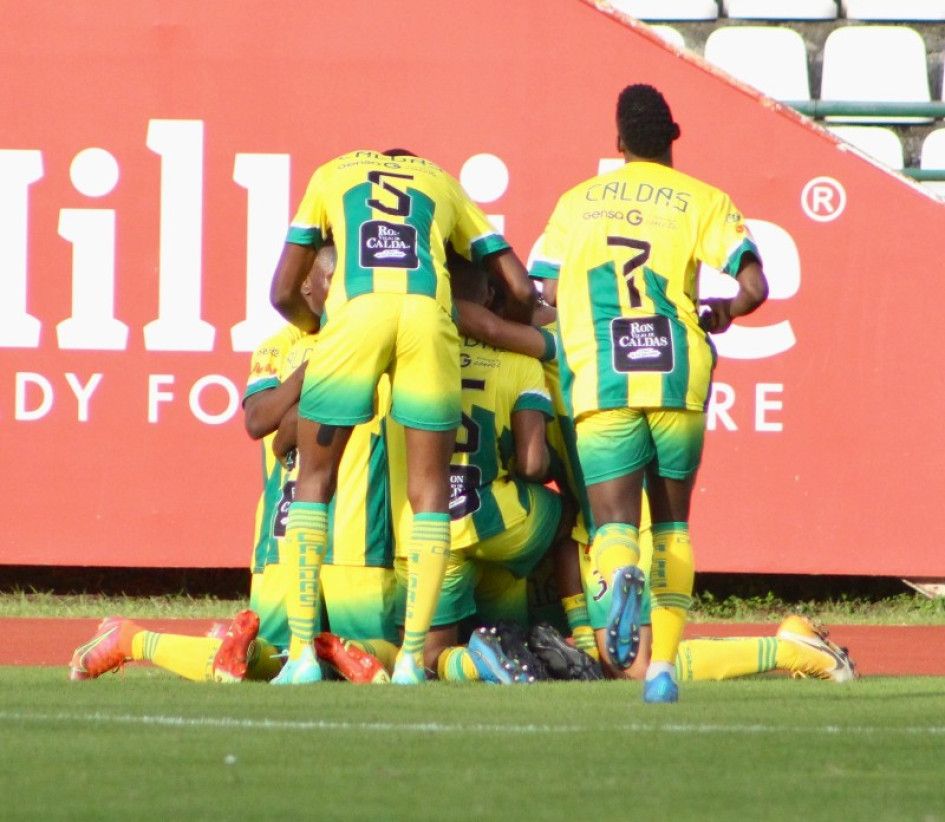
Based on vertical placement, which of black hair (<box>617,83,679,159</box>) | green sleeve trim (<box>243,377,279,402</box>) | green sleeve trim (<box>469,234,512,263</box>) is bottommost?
green sleeve trim (<box>243,377,279,402</box>)

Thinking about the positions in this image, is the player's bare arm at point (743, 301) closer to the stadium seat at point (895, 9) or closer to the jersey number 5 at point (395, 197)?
the jersey number 5 at point (395, 197)

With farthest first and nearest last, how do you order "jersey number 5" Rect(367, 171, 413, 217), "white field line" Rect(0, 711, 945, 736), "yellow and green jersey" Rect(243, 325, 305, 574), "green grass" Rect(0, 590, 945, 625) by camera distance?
"green grass" Rect(0, 590, 945, 625)
"yellow and green jersey" Rect(243, 325, 305, 574)
"jersey number 5" Rect(367, 171, 413, 217)
"white field line" Rect(0, 711, 945, 736)

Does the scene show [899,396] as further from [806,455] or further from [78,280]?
[78,280]

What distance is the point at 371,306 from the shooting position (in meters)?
5.72

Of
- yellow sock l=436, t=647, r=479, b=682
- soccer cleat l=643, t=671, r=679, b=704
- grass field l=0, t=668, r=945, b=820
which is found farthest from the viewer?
yellow sock l=436, t=647, r=479, b=682

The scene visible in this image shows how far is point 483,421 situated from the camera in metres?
6.19

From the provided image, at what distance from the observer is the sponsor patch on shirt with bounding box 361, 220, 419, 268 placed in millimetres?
5805

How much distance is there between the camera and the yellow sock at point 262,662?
5723 millimetres

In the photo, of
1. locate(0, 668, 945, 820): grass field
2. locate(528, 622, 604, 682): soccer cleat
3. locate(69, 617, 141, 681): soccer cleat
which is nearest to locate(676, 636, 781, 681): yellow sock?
locate(528, 622, 604, 682): soccer cleat

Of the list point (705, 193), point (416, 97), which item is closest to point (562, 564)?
point (705, 193)

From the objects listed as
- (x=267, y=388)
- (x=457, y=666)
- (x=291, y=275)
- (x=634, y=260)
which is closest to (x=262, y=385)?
(x=267, y=388)

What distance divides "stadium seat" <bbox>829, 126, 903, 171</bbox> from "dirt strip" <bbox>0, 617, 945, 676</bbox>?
355 cm

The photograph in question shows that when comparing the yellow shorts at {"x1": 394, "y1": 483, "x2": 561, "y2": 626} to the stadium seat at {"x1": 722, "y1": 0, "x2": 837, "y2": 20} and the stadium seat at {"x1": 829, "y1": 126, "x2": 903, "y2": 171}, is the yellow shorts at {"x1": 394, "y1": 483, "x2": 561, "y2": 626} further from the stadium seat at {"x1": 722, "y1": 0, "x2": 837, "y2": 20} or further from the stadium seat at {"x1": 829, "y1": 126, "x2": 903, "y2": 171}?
the stadium seat at {"x1": 722, "y1": 0, "x2": 837, "y2": 20}

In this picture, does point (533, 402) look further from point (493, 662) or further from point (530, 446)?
point (493, 662)
